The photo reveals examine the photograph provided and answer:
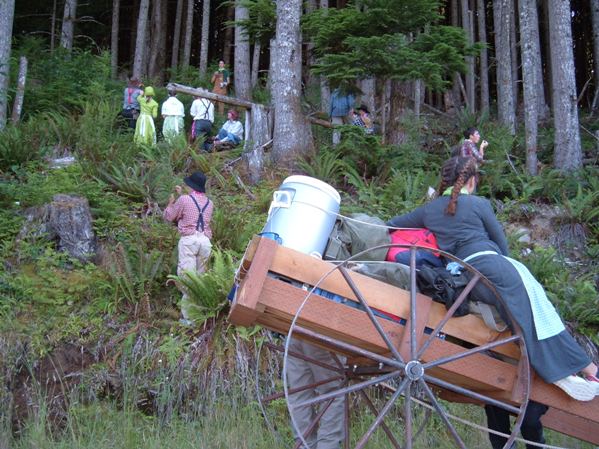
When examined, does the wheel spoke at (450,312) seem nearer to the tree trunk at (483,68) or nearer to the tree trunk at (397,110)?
the tree trunk at (397,110)

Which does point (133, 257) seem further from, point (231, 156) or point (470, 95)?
point (470, 95)

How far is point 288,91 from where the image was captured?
42.8 ft

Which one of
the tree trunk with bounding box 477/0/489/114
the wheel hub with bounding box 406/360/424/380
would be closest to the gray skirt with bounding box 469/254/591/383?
the wheel hub with bounding box 406/360/424/380

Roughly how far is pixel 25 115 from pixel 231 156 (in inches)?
214

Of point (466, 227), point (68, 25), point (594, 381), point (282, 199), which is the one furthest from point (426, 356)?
point (68, 25)

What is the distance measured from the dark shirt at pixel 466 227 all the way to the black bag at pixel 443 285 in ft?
0.80

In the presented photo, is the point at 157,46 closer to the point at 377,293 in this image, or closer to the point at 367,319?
the point at 377,293

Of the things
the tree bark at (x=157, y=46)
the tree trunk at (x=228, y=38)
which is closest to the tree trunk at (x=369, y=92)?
the tree bark at (x=157, y=46)

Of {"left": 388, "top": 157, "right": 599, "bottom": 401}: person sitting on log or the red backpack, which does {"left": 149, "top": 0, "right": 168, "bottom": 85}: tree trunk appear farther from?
{"left": 388, "top": 157, "right": 599, "bottom": 401}: person sitting on log

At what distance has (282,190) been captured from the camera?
201 inches

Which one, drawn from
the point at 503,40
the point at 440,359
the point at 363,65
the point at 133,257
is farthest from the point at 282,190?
the point at 503,40

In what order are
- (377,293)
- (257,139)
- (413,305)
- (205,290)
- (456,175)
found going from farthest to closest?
(257,139) → (205,290) → (456,175) → (377,293) → (413,305)

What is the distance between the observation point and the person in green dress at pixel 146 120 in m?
13.5

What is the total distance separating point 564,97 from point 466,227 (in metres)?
10.1
